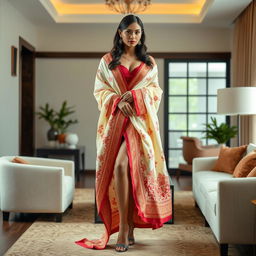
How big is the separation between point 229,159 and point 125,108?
1948 millimetres

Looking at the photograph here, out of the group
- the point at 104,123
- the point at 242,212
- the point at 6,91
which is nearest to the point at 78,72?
the point at 6,91

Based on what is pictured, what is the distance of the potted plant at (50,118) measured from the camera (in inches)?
293

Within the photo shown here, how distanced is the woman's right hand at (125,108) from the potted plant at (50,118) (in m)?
4.41

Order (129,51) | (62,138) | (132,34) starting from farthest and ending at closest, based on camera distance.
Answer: (62,138) < (129,51) < (132,34)

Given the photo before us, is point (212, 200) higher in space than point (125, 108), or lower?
lower

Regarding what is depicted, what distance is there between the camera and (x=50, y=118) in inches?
302

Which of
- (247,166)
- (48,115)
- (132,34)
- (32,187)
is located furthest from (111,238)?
(48,115)

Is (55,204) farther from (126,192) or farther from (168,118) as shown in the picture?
(168,118)

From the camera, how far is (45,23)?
7500 millimetres

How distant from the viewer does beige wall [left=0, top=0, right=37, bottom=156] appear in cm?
584

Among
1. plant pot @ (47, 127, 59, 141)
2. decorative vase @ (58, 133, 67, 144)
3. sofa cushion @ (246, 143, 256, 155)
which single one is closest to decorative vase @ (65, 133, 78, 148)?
decorative vase @ (58, 133, 67, 144)

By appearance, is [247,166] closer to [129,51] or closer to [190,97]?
[129,51]

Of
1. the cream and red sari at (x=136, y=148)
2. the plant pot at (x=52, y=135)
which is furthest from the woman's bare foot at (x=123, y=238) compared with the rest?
the plant pot at (x=52, y=135)

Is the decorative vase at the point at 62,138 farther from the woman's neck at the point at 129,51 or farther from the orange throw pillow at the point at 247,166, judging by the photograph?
the woman's neck at the point at 129,51
